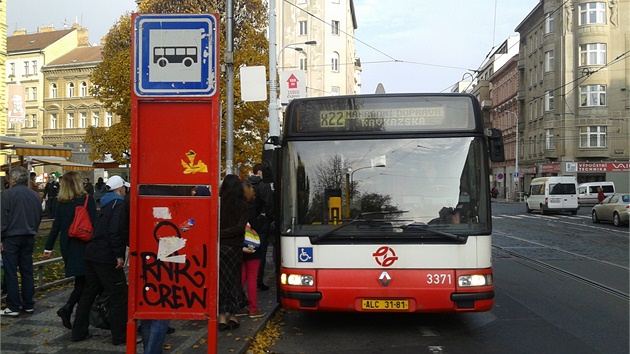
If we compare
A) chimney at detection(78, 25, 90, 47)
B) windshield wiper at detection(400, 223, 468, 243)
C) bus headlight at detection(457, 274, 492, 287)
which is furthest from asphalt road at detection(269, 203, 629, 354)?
chimney at detection(78, 25, 90, 47)

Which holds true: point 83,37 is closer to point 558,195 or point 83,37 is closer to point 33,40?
point 33,40

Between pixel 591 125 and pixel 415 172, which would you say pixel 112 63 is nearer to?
pixel 415 172

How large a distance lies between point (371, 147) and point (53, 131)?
6594 centimetres

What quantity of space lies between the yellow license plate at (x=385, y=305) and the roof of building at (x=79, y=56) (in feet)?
213

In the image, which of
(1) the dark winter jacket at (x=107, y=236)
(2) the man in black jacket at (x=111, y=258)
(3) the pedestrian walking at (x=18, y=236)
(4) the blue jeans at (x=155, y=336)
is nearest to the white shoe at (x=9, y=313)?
(3) the pedestrian walking at (x=18, y=236)

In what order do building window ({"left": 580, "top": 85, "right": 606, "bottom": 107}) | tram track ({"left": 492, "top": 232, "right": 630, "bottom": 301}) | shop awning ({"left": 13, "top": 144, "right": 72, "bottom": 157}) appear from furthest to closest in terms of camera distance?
building window ({"left": 580, "top": 85, "right": 606, "bottom": 107}) < shop awning ({"left": 13, "top": 144, "right": 72, "bottom": 157}) < tram track ({"left": 492, "top": 232, "right": 630, "bottom": 301})

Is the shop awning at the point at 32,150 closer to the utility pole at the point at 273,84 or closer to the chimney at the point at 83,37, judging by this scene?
the utility pole at the point at 273,84

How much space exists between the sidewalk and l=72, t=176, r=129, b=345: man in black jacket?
222mm

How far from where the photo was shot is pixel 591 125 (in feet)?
175

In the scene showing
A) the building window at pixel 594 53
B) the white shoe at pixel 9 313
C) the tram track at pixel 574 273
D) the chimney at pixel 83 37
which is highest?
the chimney at pixel 83 37

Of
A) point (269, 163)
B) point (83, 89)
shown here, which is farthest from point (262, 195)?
point (83, 89)

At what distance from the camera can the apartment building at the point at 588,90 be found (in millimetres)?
52406

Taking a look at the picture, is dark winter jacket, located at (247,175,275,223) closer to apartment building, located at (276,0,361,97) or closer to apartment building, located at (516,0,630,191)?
apartment building, located at (516,0,630,191)

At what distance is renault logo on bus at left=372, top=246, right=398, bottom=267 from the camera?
6.84 meters
